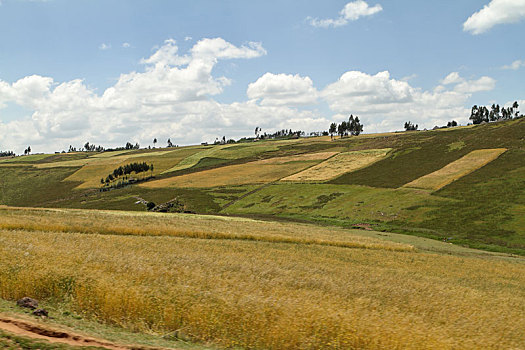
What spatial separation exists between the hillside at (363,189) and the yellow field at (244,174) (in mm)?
406

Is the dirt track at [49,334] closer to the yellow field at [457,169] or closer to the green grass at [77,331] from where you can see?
the green grass at [77,331]

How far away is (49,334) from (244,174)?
126 m

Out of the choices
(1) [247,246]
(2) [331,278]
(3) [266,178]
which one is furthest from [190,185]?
(2) [331,278]

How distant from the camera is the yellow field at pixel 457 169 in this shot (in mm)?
88125

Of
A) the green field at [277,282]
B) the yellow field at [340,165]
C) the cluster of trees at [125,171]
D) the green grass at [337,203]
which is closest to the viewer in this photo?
the green field at [277,282]

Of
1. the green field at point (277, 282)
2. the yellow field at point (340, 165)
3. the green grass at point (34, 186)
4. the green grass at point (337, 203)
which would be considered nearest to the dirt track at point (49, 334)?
the green field at point (277, 282)

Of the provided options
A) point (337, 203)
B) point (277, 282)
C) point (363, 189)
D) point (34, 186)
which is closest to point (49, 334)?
point (277, 282)

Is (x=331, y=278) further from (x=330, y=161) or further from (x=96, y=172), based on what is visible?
(x=96, y=172)

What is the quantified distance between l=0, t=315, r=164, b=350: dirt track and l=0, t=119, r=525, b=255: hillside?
55083 mm

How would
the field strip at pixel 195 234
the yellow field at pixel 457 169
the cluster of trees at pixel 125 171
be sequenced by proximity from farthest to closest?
the cluster of trees at pixel 125 171
the yellow field at pixel 457 169
the field strip at pixel 195 234

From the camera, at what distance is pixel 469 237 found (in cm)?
5678

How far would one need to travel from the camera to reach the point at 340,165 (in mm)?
131875

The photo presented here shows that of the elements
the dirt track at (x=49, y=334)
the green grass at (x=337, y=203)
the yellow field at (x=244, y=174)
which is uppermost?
the yellow field at (x=244, y=174)

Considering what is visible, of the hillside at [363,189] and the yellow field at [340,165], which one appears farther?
the yellow field at [340,165]
